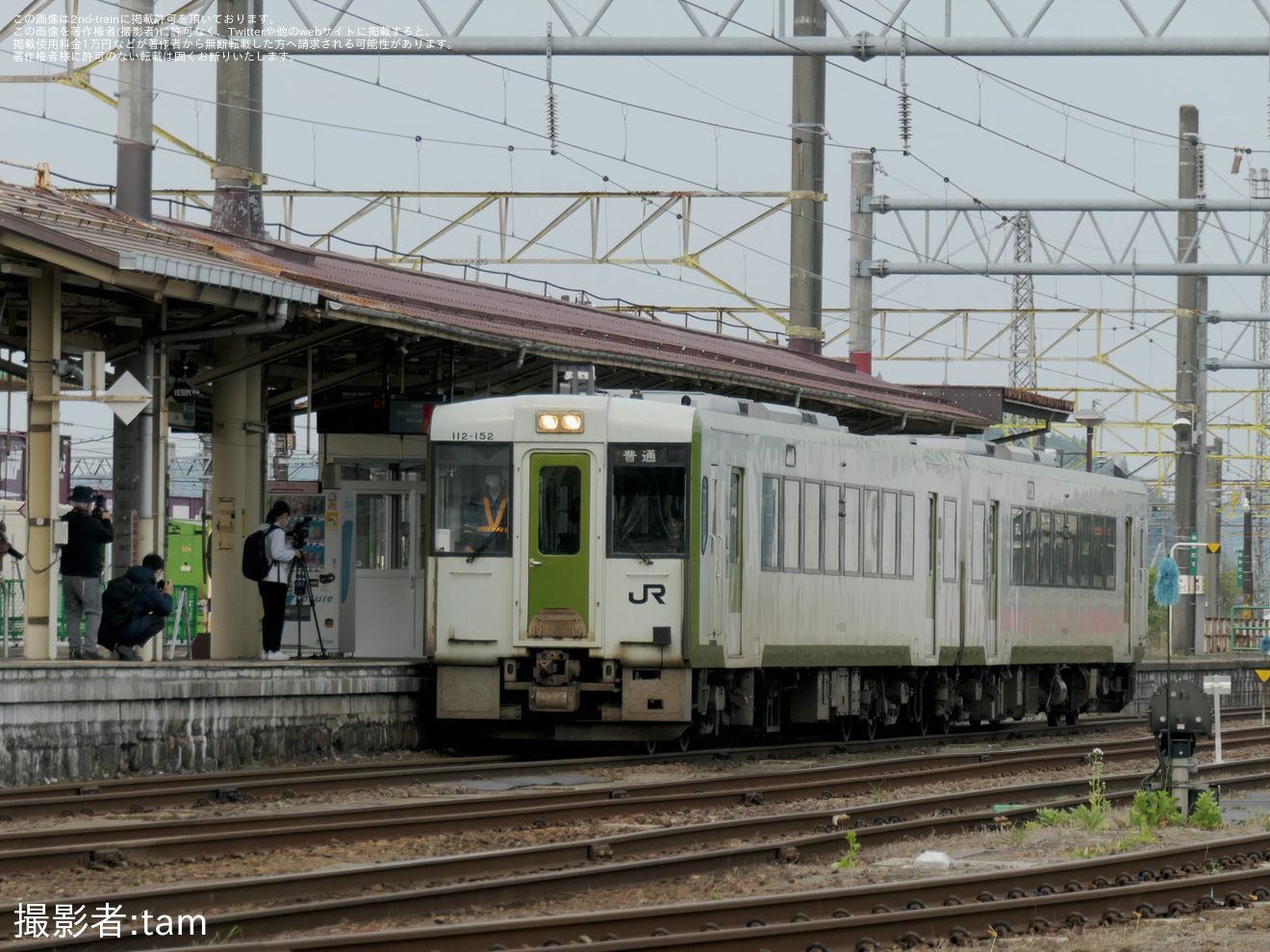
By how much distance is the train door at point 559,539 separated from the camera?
16875 millimetres

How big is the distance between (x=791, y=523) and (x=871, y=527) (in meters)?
1.79

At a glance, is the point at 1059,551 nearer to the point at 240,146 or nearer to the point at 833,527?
the point at 833,527

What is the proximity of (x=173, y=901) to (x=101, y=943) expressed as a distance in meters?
0.89

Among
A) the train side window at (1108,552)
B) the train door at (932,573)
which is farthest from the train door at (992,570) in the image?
the train side window at (1108,552)

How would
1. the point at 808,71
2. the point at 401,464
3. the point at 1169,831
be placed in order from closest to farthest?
1. the point at 1169,831
2. the point at 401,464
3. the point at 808,71

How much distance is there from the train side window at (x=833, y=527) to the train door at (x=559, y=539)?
307 cm

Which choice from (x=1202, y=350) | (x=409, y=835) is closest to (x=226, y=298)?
(x=409, y=835)

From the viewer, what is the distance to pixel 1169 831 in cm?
1301

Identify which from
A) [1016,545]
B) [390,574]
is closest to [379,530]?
[390,574]

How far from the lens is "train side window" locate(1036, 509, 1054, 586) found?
2380cm

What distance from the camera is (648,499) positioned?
1688 centimetres

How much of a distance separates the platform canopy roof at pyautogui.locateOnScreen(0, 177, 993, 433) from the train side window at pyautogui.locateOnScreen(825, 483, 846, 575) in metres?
2.32

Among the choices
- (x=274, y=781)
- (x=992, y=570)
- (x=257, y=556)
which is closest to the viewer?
(x=274, y=781)

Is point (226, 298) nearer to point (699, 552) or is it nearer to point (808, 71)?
point (699, 552)
